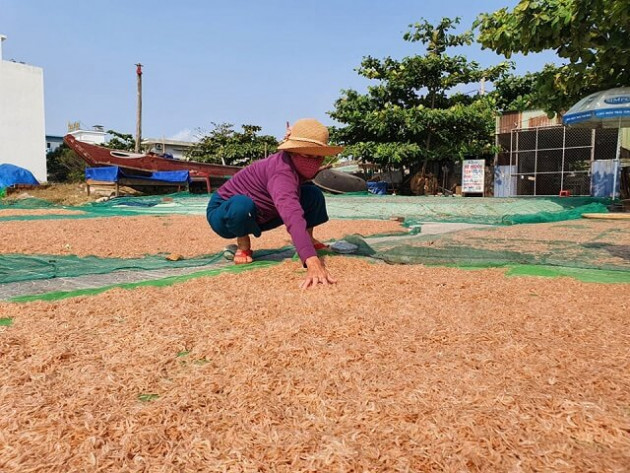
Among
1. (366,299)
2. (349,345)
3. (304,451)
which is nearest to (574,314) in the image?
(366,299)

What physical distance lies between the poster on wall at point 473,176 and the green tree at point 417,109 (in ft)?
1.11

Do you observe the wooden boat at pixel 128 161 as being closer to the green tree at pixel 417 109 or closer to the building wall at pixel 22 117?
the green tree at pixel 417 109

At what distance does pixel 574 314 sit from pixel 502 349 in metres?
0.54

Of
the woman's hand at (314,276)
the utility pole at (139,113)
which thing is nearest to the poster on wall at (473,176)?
the woman's hand at (314,276)

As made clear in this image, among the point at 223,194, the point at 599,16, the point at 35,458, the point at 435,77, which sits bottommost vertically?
the point at 35,458

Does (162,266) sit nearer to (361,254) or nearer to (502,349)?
(361,254)

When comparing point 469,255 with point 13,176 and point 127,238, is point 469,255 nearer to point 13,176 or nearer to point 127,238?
point 127,238

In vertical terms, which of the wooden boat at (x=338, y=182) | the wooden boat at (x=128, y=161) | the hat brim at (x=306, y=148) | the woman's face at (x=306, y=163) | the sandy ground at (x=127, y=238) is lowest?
the sandy ground at (x=127, y=238)

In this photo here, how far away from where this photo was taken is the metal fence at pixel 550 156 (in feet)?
39.0

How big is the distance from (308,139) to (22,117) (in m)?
20.1

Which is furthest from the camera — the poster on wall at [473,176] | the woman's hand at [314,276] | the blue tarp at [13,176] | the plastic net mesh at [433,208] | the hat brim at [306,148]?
the blue tarp at [13,176]

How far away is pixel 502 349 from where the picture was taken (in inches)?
51.4

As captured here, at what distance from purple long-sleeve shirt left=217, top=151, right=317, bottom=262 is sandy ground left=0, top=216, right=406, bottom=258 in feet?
2.52

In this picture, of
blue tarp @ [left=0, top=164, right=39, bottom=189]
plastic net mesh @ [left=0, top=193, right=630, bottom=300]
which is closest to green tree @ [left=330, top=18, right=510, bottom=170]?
plastic net mesh @ [left=0, top=193, right=630, bottom=300]
